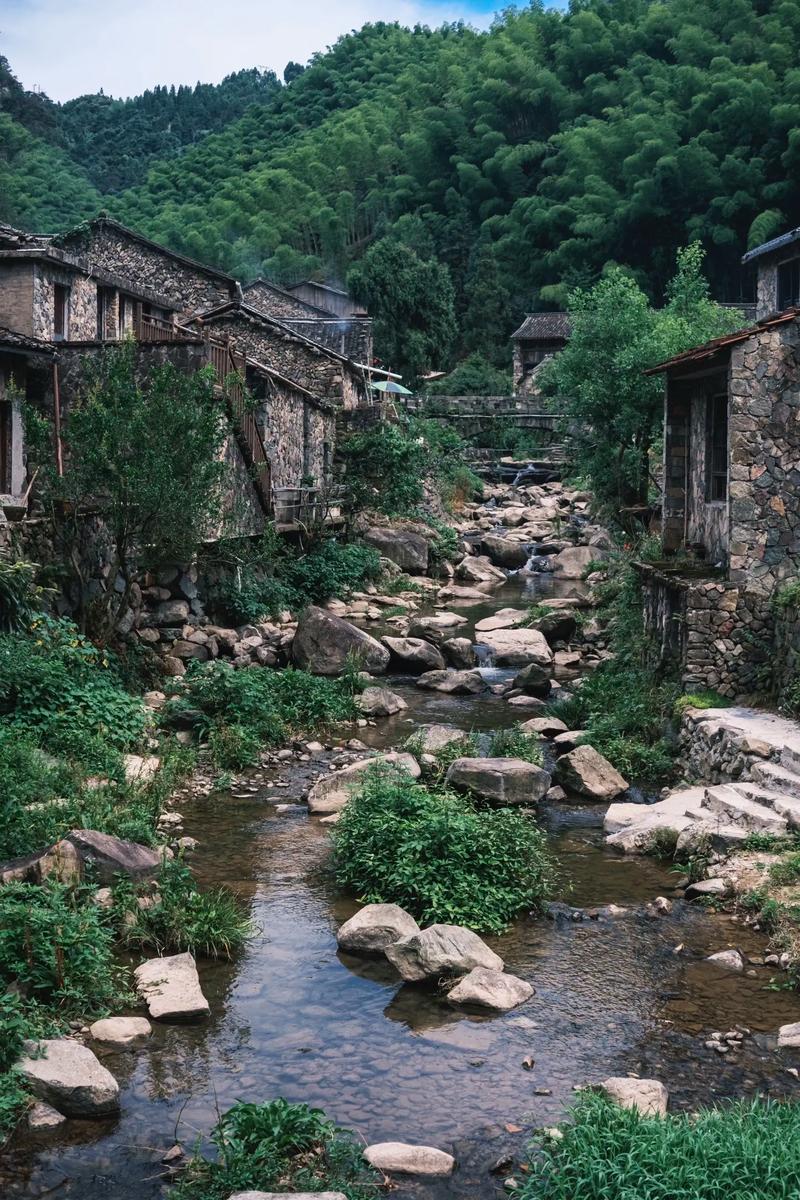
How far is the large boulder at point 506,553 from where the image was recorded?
35.0 meters

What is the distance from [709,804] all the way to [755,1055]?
438 centimetres

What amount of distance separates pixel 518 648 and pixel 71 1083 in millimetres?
15767

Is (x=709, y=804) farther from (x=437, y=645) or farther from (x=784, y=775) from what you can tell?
(x=437, y=645)

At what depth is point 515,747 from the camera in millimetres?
14875

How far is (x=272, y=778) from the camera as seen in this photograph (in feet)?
47.5

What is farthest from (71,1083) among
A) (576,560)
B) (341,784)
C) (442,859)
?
(576,560)

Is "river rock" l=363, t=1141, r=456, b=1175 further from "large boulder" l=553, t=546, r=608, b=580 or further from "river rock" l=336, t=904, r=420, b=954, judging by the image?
"large boulder" l=553, t=546, r=608, b=580

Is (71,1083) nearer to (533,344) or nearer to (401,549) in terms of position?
(401,549)

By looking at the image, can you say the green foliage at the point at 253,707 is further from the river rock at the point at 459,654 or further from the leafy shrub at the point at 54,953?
the leafy shrub at the point at 54,953

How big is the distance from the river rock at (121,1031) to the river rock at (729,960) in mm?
4489

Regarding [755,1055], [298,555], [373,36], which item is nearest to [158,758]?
[755,1055]

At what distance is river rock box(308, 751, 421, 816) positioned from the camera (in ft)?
42.5

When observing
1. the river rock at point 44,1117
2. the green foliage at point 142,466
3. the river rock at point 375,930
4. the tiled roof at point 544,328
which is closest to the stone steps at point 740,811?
the river rock at point 375,930

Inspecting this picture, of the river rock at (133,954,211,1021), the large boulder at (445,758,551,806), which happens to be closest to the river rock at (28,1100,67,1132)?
the river rock at (133,954,211,1021)
